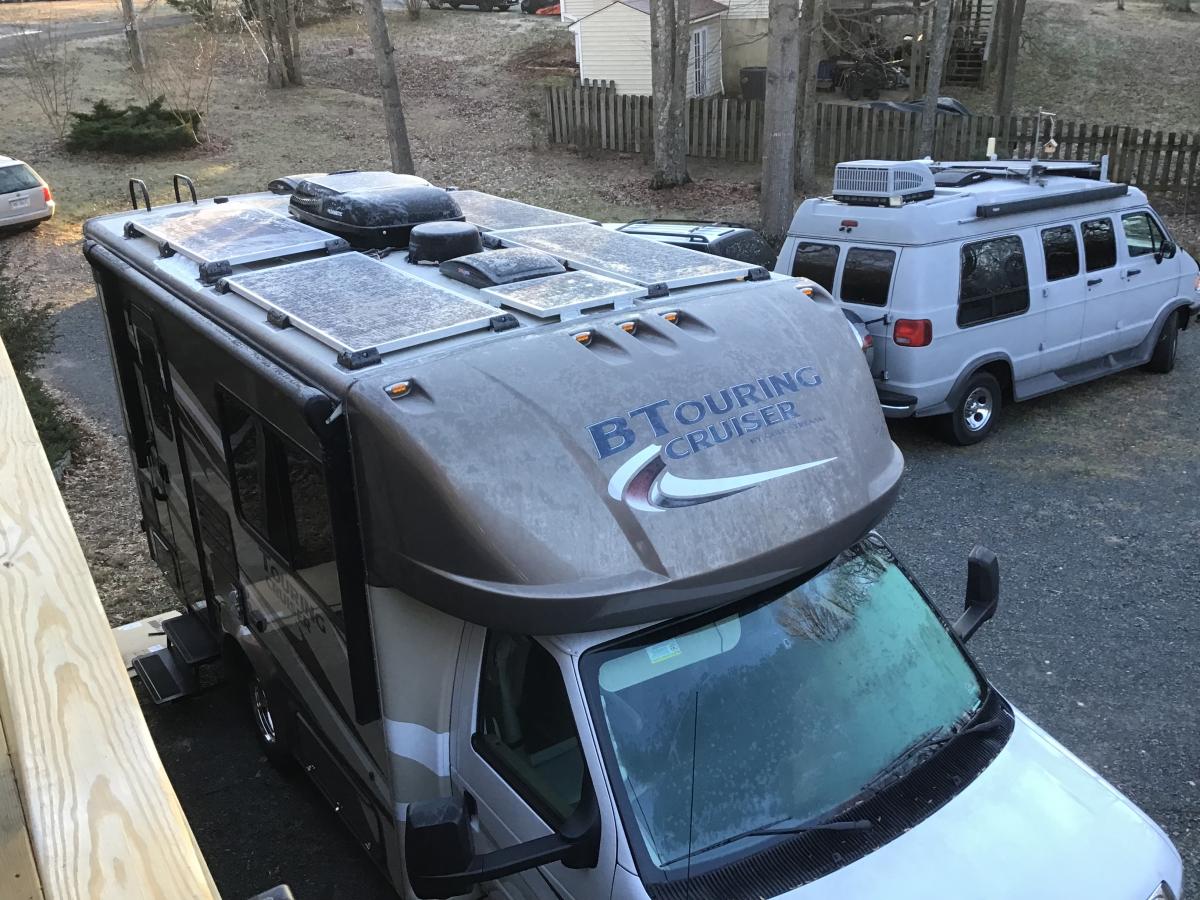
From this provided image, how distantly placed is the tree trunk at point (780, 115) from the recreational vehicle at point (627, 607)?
35.7 feet

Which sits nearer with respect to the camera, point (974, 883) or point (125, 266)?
point (974, 883)

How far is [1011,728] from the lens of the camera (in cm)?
372

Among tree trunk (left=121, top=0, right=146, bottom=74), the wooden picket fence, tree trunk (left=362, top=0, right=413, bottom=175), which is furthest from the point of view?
tree trunk (left=121, top=0, right=146, bottom=74)

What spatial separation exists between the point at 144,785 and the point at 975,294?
896 cm

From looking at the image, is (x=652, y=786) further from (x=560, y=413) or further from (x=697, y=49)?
(x=697, y=49)

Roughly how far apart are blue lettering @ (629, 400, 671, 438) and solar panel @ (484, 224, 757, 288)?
2.97 feet

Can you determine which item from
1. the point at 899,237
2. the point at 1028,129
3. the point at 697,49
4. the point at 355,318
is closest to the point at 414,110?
the point at 697,49

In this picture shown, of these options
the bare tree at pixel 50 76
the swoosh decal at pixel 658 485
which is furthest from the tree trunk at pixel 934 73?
the bare tree at pixel 50 76

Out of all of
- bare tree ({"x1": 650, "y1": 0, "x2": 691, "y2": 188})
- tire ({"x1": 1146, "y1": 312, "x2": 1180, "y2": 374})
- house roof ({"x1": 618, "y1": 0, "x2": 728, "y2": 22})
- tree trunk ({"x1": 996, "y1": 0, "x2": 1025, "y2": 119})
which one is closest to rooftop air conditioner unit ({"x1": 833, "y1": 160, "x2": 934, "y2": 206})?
tire ({"x1": 1146, "y1": 312, "x2": 1180, "y2": 374})

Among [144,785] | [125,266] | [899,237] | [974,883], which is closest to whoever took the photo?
[144,785]

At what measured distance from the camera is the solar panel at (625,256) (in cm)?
448

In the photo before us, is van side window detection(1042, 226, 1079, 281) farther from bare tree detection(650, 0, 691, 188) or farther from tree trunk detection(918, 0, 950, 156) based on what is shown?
bare tree detection(650, 0, 691, 188)

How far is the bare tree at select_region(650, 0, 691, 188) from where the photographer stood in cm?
1964

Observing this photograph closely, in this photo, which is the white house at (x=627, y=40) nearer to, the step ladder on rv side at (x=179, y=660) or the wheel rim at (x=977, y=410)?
the wheel rim at (x=977, y=410)
